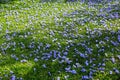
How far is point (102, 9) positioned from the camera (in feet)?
61.9

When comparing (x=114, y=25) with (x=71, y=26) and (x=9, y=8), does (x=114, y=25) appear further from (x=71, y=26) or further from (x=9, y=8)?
(x=9, y=8)

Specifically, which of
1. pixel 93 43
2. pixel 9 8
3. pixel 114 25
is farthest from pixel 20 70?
pixel 9 8

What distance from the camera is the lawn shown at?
998 cm

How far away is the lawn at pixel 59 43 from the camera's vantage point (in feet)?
32.7

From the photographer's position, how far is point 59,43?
12273mm

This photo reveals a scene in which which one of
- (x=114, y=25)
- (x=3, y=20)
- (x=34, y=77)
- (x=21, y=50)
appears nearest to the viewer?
(x=34, y=77)

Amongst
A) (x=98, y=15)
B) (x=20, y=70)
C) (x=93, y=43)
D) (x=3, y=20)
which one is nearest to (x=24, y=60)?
(x=20, y=70)

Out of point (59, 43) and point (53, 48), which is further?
point (59, 43)

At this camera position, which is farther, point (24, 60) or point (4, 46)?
point (4, 46)

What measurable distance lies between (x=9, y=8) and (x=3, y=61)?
29.9ft

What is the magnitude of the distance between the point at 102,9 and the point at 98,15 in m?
2.17

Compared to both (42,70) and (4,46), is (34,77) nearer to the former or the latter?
(42,70)

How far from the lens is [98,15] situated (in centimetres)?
1688

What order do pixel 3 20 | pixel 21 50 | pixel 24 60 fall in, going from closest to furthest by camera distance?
pixel 24 60
pixel 21 50
pixel 3 20
